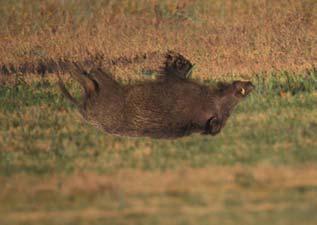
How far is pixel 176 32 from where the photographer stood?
14.3 meters

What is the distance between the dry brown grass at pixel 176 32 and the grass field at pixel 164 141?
0.03 meters

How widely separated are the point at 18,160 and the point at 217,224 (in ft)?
7.94

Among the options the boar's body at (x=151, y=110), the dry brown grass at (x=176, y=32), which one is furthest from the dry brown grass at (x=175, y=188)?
the dry brown grass at (x=176, y=32)

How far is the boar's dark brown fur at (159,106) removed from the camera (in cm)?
930

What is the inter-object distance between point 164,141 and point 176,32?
5546 mm

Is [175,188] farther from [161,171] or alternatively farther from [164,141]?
[164,141]

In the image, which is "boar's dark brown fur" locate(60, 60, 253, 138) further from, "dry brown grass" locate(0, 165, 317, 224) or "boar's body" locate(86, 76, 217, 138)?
"dry brown grass" locate(0, 165, 317, 224)

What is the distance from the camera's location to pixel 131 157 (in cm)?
827

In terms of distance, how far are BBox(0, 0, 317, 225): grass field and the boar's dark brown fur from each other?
14 cm

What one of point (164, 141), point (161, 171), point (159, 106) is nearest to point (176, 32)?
point (159, 106)

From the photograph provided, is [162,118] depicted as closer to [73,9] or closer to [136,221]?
[136,221]

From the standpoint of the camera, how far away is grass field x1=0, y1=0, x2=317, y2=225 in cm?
680

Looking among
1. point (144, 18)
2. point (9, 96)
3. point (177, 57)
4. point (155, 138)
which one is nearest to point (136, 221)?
point (155, 138)

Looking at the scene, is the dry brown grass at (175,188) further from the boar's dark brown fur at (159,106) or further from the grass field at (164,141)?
the boar's dark brown fur at (159,106)
